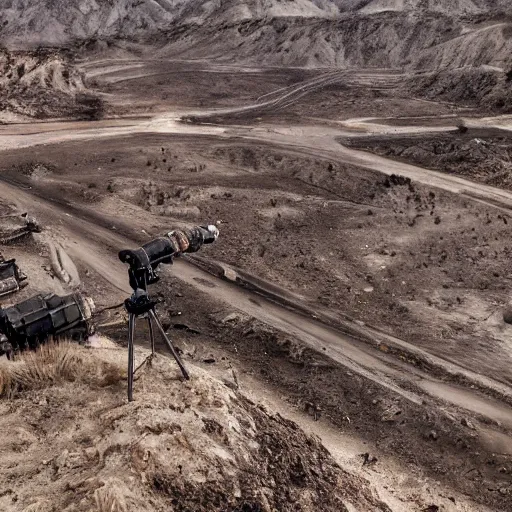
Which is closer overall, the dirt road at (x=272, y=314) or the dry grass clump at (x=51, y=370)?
the dry grass clump at (x=51, y=370)

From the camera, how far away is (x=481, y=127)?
38812mm

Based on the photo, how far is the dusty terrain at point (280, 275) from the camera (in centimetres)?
851

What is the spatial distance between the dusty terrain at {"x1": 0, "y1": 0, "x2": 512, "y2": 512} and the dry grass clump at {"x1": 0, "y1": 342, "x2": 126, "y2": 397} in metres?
0.07

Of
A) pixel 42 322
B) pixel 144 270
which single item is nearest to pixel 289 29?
pixel 42 322

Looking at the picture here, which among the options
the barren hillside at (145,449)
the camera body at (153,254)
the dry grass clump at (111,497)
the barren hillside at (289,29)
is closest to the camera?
the dry grass clump at (111,497)

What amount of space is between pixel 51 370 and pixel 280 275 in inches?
526

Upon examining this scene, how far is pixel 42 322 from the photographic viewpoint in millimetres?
11711

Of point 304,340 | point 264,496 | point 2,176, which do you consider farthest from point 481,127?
point 264,496

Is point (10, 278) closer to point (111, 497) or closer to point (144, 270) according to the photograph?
point (144, 270)

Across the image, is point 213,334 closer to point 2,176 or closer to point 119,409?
point 119,409

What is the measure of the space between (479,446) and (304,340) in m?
6.29

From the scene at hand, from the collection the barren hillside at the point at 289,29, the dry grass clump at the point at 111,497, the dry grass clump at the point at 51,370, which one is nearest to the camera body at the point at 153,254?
the dry grass clump at the point at 51,370

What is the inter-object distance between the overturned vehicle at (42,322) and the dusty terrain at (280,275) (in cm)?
105

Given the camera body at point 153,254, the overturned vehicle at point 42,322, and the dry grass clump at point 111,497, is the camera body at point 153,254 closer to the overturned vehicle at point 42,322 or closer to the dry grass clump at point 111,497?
the overturned vehicle at point 42,322
